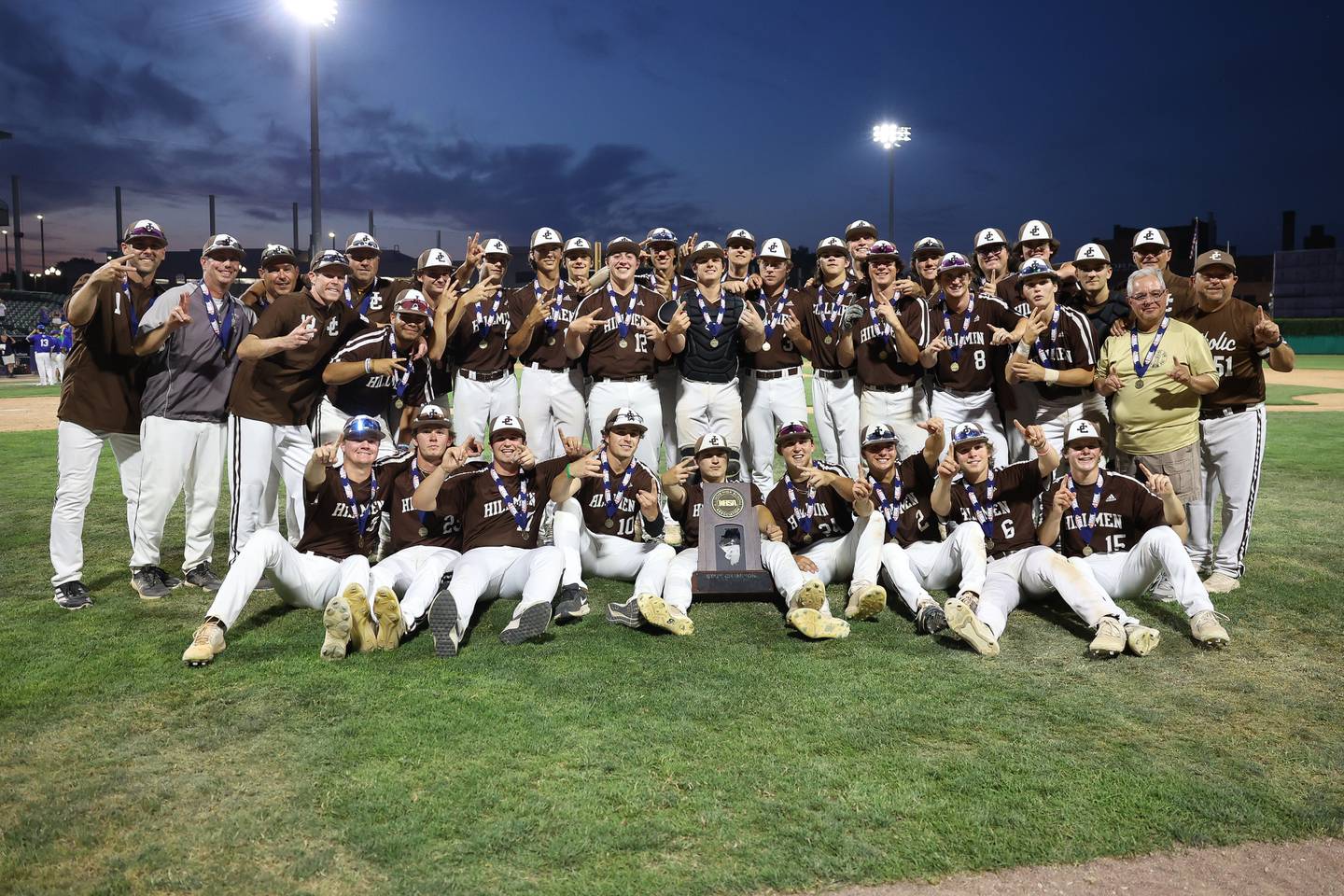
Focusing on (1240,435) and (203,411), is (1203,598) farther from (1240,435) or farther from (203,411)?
(203,411)

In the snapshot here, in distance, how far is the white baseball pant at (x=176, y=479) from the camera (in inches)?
252

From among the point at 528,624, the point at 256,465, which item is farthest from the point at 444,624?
the point at 256,465

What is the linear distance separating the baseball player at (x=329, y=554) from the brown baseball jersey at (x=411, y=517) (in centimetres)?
11

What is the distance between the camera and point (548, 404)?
8039mm

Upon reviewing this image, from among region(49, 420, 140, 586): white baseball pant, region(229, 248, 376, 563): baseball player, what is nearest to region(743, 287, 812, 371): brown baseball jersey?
region(229, 248, 376, 563): baseball player

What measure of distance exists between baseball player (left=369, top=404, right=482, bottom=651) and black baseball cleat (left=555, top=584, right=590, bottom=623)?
0.74 m

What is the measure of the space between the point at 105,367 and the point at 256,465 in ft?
3.74

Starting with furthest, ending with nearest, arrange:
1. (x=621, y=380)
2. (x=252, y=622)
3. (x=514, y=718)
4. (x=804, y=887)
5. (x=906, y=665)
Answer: (x=621, y=380) → (x=252, y=622) → (x=906, y=665) → (x=514, y=718) → (x=804, y=887)

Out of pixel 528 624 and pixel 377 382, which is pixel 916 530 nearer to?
pixel 528 624

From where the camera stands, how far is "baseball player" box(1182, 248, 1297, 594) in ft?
21.6

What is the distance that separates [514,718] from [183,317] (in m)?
3.72

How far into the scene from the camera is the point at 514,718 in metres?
4.29

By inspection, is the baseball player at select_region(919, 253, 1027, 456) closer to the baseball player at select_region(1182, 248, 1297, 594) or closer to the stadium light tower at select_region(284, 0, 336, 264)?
the baseball player at select_region(1182, 248, 1297, 594)

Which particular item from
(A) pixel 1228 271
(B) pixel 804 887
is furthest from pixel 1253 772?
(A) pixel 1228 271
